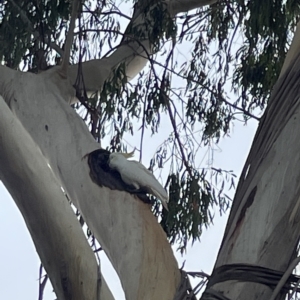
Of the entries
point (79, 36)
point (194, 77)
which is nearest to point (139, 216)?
point (79, 36)

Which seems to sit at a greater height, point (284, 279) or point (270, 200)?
point (270, 200)

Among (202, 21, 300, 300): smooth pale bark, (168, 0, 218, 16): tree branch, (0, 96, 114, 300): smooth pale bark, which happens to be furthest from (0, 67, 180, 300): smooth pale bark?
(168, 0, 218, 16): tree branch

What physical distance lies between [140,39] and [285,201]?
2.02 m

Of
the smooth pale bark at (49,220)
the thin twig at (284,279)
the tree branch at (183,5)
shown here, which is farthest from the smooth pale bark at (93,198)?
the tree branch at (183,5)

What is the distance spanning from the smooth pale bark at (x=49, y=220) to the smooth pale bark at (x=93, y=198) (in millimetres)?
133

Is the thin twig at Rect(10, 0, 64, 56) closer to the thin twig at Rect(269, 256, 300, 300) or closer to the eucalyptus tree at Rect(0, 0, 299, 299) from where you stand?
the eucalyptus tree at Rect(0, 0, 299, 299)

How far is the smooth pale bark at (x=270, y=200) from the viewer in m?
1.90

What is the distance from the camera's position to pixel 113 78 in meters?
3.61

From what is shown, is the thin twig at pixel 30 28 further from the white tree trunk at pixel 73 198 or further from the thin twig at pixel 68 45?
the white tree trunk at pixel 73 198

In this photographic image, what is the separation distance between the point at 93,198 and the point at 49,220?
287 mm

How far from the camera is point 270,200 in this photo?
1966mm

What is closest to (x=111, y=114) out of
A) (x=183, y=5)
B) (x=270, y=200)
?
(x=183, y=5)

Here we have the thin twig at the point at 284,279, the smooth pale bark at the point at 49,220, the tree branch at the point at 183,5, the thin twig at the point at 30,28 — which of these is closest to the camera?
the thin twig at the point at 284,279

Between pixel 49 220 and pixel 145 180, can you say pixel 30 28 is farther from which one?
pixel 49 220
